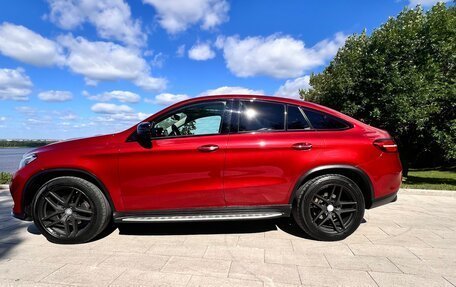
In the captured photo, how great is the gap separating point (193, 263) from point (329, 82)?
47.2ft

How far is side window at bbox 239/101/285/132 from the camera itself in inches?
156

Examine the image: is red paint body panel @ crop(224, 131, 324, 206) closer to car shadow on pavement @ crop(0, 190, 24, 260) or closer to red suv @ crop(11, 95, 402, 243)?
red suv @ crop(11, 95, 402, 243)

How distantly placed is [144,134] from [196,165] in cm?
69

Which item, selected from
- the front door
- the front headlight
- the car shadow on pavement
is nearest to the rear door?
the front door

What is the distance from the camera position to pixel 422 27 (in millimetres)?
13414

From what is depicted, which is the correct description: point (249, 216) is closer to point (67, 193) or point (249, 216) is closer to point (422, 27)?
point (67, 193)

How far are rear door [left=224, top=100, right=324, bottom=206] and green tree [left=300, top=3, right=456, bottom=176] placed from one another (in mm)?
9284

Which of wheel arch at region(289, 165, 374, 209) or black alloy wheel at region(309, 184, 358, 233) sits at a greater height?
wheel arch at region(289, 165, 374, 209)

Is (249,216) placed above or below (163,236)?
above

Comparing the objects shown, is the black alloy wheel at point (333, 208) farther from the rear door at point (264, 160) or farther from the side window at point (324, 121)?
the side window at point (324, 121)

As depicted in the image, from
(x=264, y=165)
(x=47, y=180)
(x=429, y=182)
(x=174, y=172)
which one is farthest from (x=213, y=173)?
(x=429, y=182)

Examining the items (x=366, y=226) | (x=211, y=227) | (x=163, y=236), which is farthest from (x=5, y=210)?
(x=366, y=226)

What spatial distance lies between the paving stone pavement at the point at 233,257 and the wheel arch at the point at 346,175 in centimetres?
55

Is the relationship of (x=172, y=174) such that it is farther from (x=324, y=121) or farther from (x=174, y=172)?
(x=324, y=121)
